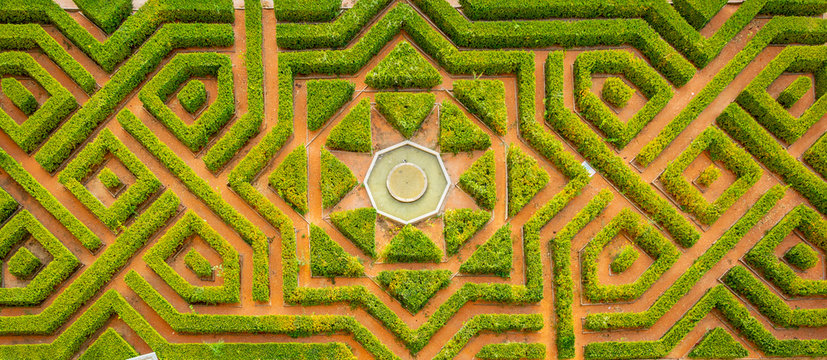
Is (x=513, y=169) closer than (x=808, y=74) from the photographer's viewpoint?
Yes

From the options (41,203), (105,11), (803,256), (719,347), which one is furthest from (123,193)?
(803,256)

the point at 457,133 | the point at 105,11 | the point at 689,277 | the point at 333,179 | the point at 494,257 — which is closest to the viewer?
the point at 494,257

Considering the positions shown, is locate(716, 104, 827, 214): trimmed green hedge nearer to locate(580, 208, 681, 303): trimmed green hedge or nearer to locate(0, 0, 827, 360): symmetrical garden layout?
locate(0, 0, 827, 360): symmetrical garden layout

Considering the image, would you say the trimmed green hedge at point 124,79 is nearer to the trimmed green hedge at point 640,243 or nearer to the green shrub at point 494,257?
the green shrub at point 494,257

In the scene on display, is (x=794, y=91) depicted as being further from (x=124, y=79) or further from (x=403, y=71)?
(x=124, y=79)

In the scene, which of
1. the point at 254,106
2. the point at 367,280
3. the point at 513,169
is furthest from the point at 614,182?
the point at 254,106

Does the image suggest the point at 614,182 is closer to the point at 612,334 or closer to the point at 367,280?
the point at 612,334

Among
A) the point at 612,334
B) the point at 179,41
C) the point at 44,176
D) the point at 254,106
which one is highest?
the point at 179,41
